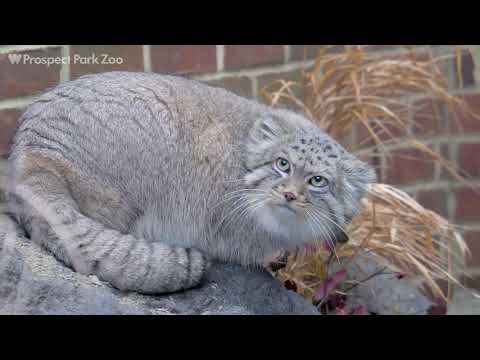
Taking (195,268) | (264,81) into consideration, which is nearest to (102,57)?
(195,268)

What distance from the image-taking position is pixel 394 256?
3082 mm

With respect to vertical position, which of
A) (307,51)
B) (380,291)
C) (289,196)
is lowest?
(380,291)

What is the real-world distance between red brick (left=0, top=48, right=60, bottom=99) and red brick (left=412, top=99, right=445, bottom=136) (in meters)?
1.56

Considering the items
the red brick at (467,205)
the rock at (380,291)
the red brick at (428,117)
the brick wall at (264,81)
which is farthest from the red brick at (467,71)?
the rock at (380,291)

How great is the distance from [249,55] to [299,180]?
0.60 m

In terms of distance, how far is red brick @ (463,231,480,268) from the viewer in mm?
3146

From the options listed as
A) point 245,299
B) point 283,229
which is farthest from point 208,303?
point 283,229

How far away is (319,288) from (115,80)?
1.01 m

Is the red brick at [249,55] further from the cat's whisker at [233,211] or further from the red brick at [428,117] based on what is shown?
the red brick at [428,117]

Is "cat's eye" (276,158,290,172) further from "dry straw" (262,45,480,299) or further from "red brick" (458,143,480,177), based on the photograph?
"red brick" (458,143,480,177)

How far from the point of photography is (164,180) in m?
2.45

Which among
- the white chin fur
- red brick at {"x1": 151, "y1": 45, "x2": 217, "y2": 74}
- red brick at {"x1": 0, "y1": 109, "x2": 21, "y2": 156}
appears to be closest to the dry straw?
red brick at {"x1": 151, "y1": 45, "x2": 217, "y2": 74}

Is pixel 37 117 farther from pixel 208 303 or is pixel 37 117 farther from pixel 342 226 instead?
pixel 342 226

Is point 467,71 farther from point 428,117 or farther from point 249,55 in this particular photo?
point 249,55
